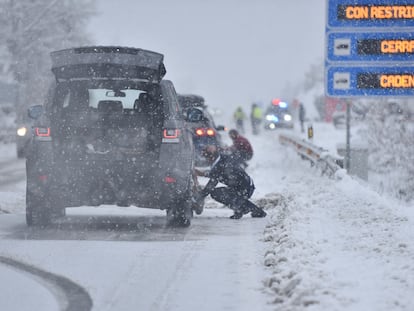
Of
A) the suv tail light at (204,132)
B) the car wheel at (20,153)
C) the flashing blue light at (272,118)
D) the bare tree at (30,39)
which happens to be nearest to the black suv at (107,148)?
the suv tail light at (204,132)

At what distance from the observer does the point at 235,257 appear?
919cm

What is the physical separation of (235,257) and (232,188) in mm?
4434

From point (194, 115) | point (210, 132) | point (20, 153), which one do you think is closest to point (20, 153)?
point (20, 153)

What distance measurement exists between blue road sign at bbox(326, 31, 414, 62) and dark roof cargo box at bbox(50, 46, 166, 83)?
6.28m

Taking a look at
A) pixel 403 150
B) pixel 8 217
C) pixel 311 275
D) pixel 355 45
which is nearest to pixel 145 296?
pixel 311 275

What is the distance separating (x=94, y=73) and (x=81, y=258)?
119 inches

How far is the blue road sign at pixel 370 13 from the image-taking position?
16.1 m


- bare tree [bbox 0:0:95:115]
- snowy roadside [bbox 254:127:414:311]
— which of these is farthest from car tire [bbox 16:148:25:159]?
snowy roadside [bbox 254:127:414:311]

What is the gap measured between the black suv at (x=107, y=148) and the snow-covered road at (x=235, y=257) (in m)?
0.52

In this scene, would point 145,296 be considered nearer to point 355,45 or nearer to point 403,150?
point 355,45

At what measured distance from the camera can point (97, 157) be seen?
11.0 m

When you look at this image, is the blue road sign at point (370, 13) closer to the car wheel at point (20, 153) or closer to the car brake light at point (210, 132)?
the car brake light at point (210, 132)

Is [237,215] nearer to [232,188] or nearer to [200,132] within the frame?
[232,188]

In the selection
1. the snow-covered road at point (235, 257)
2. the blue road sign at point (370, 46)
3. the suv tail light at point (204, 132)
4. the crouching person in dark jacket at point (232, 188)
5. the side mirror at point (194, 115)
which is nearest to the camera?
the snow-covered road at point (235, 257)
